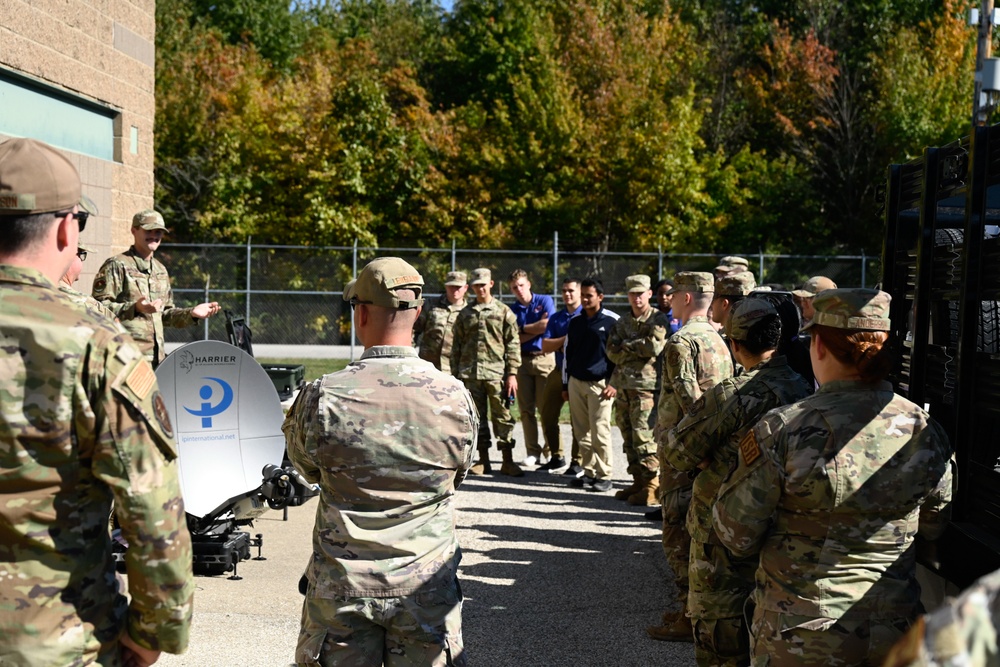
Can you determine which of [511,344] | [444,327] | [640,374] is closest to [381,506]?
[640,374]

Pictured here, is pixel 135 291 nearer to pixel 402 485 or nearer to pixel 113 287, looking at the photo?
pixel 113 287

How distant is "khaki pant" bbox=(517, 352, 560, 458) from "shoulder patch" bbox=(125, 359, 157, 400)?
27.8 feet

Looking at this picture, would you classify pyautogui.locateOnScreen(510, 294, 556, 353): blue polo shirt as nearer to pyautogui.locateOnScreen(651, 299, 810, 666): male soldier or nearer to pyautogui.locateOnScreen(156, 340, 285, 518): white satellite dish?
pyautogui.locateOnScreen(156, 340, 285, 518): white satellite dish

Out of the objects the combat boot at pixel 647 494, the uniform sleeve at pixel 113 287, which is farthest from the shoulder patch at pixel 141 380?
the combat boot at pixel 647 494

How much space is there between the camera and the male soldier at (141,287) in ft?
25.6

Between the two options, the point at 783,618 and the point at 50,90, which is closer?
the point at 783,618

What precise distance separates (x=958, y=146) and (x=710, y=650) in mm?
2423

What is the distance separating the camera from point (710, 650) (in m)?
4.37

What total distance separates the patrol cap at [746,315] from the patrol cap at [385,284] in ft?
5.09

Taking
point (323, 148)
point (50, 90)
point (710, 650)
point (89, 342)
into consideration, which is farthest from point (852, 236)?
point (89, 342)

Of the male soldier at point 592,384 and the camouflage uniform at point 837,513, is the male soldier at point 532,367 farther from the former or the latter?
the camouflage uniform at point 837,513

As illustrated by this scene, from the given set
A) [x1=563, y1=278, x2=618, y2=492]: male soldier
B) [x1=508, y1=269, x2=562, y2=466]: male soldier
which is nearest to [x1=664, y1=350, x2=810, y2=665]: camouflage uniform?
[x1=563, y1=278, x2=618, y2=492]: male soldier

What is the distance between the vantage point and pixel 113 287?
26.0 ft

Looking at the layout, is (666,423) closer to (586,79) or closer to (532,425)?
(532,425)
